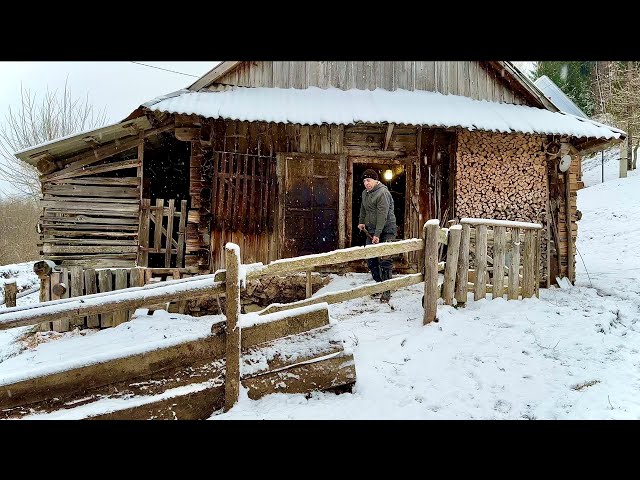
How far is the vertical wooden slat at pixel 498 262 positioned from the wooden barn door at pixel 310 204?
3.36 m

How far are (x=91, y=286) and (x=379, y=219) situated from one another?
5306mm

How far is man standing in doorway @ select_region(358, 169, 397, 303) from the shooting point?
657cm

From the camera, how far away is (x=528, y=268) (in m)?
6.08

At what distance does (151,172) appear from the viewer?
984 centimetres

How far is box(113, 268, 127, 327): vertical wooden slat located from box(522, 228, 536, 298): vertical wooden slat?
680 cm

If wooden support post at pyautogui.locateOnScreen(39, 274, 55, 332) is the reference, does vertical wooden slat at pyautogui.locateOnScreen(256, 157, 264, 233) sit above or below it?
above

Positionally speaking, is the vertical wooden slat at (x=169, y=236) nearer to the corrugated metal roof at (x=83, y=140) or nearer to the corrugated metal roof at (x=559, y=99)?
the corrugated metal roof at (x=83, y=140)

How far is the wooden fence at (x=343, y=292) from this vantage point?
10.6 feet

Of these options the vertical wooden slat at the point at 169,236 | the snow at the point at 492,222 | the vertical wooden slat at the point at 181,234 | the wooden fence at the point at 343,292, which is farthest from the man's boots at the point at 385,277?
the vertical wooden slat at the point at 169,236

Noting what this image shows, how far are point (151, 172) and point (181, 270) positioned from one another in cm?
360

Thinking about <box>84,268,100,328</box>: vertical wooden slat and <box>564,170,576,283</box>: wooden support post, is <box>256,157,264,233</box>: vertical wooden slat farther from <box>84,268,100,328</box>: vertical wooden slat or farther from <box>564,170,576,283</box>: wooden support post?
<box>564,170,576,283</box>: wooden support post

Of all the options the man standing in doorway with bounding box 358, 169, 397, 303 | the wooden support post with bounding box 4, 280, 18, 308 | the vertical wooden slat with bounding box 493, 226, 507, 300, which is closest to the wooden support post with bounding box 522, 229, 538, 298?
the vertical wooden slat with bounding box 493, 226, 507, 300

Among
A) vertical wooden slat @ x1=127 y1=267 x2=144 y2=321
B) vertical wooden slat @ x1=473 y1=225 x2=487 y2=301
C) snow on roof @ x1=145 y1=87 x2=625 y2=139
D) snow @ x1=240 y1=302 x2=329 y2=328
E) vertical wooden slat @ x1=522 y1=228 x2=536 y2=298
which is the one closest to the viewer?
snow @ x1=240 y1=302 x2=329 y2=328
